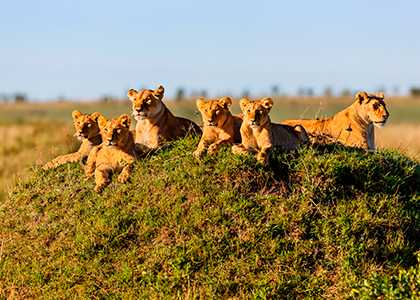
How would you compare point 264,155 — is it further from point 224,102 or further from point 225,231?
point 225,231

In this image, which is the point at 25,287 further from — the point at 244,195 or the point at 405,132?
the point at 405,132

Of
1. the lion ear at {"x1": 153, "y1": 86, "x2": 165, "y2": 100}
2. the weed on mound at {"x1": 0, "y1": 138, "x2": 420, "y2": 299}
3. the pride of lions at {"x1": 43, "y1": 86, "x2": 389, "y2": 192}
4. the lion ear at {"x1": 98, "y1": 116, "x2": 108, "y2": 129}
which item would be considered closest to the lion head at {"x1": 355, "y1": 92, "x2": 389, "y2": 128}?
the pride of lions at {"x1": 43, "y1": 86, "x2": 389, "y2": 192}

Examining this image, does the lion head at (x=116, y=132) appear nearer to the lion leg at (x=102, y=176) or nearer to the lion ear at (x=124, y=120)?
the lion ear at (x=124, y=120)

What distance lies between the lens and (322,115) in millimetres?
9953

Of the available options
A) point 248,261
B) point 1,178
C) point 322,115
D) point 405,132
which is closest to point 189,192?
point 248,261


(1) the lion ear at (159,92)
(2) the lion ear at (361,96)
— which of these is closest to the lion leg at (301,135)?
(2) the lion ear at (361,96)

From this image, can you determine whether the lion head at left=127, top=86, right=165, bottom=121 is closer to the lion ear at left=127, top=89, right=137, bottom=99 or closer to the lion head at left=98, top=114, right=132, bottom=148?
the lion ear at left=127, top=89, right=137, bottom=99

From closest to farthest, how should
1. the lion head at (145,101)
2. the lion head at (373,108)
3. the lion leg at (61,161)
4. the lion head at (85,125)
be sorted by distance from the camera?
the lion head at (145,101) → the lion head at (373,108) → the lion head at (85,125) → the lion leg at (61,161)

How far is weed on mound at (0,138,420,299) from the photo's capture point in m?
6.40

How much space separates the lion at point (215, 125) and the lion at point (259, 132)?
0.27 m

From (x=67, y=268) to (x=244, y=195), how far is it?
2.54 m

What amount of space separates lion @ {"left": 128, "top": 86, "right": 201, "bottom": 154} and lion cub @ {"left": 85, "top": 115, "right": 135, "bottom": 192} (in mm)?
328

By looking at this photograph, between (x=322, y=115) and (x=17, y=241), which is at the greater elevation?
(x=322, y=115)

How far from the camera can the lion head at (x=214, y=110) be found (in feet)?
23.8
